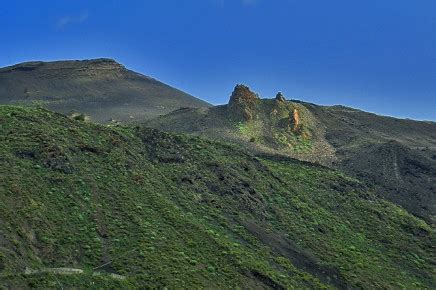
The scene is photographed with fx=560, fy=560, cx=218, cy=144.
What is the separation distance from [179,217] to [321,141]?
4090 cm

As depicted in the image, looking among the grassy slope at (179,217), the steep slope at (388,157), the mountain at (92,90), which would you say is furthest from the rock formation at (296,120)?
the mountain at (92,90)

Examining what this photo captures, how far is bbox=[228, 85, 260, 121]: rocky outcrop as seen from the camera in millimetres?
68438

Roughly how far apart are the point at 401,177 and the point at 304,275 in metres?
34.7

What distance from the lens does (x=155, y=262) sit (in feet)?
84.3

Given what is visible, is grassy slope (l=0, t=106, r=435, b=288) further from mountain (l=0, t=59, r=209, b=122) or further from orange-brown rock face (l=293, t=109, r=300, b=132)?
mountain (l=0, t=59, r=209, b=122)

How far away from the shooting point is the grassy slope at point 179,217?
82.0ft

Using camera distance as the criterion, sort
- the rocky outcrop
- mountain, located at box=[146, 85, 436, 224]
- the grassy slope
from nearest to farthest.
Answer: the grassy slope, mountain, located at box=[146, 85, 436, 224], the rocky outcrop

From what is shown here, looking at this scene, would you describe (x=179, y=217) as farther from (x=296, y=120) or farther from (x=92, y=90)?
(x=92, y=90)

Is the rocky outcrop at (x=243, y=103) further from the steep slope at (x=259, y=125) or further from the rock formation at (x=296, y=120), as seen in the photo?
the rock formation at (x=296, y=120)

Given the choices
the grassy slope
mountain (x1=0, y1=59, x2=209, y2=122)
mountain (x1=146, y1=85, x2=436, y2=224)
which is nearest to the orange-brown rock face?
mountain (x1=146, y1=85, x2=436, y2=224)

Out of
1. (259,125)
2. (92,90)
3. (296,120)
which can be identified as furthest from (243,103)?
(92,90)

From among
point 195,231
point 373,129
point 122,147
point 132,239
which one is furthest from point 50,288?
point 373,129

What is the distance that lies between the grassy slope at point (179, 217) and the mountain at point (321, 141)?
9173 mm

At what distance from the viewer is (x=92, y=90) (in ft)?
352
